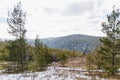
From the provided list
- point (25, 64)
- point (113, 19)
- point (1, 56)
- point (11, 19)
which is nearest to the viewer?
point (113, 19)

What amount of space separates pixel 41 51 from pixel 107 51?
16.6 meters

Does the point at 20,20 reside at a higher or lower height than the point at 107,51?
higher

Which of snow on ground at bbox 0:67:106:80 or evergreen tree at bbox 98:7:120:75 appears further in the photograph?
evergreen tree at bbox 98:7:120:75

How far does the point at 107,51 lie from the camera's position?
4250 centimetres

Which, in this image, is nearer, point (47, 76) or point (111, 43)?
point (47, 76)

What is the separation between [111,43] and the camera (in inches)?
1620

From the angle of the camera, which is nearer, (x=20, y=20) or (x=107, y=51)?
(x=107, y=51)

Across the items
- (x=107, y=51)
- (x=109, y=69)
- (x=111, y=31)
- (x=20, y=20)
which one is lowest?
(x=109, y=69)

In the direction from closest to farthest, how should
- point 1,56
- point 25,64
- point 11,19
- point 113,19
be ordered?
point 113,19 < point 11,19 < point 25,64 < point 1,56

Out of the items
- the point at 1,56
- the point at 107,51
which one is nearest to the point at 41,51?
the point at 107,51

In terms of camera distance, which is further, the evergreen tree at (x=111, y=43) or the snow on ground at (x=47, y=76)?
the evergreen tree at (x=111, y=43)

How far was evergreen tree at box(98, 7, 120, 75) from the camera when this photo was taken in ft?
132

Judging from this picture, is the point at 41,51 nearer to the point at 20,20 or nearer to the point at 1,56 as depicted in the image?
the point at 20,20

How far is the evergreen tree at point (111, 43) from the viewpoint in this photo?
40.3 meters
